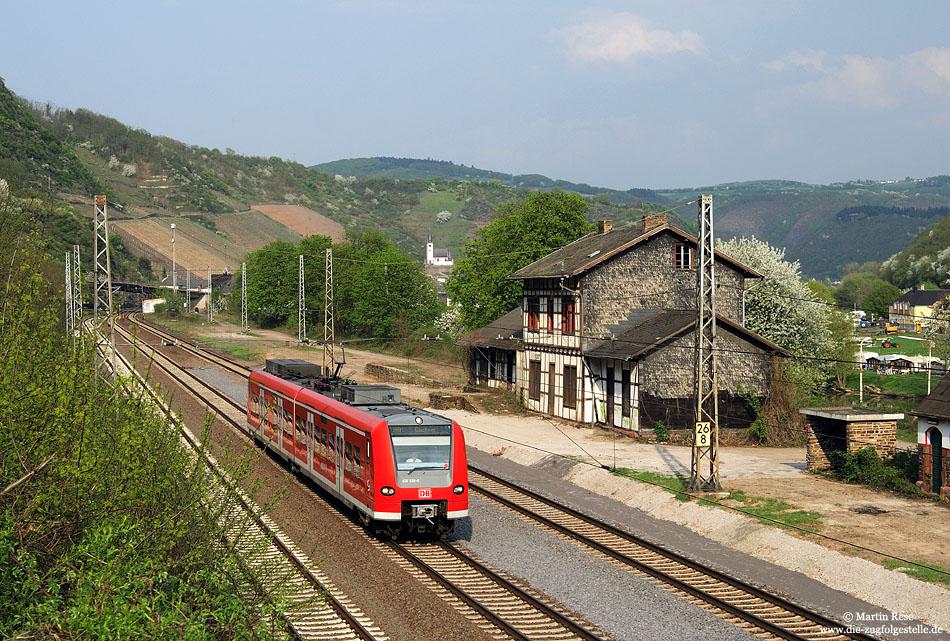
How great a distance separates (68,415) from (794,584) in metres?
12.5

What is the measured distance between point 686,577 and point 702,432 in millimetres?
6900

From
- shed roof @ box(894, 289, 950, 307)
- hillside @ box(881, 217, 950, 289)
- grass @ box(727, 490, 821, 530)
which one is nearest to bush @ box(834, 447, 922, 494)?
grass @ box(727, 490, 821, 530)

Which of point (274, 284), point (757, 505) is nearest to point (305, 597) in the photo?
point (757, 505)

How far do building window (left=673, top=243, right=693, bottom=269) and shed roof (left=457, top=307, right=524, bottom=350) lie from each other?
9325 millimetres

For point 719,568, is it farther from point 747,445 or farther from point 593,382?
point 593,382

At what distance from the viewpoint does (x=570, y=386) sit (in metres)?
37.9

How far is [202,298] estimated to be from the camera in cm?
11844

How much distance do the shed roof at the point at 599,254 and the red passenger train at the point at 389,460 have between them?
1783cm

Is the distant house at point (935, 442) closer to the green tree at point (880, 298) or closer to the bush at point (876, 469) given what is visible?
the bush at point (876, 469)

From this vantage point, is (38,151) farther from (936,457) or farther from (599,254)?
(936,457)

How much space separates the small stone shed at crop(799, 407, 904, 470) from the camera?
998 inches

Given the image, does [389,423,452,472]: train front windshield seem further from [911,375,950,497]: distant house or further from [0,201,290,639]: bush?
[911,375,950,497]: distant house

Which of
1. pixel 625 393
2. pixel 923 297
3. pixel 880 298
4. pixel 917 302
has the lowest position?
pixel 625 393

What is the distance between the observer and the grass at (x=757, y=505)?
19.6m
